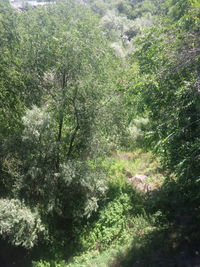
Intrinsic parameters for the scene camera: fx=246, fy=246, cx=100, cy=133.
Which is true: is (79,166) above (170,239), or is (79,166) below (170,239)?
above

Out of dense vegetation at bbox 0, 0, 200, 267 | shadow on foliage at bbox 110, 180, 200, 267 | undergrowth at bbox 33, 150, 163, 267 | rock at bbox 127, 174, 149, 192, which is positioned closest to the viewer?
Result: shadow on foliage at bbox 110, 180, 200, 267

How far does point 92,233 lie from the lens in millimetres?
7957

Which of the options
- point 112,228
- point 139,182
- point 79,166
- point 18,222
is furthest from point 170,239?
point 18,222

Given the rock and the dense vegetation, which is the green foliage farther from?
the rock

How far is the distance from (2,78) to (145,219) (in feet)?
20.4

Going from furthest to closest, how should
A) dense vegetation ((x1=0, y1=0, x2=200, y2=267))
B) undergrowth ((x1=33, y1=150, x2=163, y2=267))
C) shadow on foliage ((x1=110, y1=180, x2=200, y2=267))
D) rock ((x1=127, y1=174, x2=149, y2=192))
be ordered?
rock ((x1=127, y1=174, x2=149, y2=192)), undergrowth ((x1=33, y1=150, x2=163, y2=267)), dense vegetation ((x1=0, y1=0, x2=200, y2=267)), shadow on foliage ((x1=110, y1=180, x2=200, y2=267))

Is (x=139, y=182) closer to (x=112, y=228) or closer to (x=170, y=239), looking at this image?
(x=112, y=228)

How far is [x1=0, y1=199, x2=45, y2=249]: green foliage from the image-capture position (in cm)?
663

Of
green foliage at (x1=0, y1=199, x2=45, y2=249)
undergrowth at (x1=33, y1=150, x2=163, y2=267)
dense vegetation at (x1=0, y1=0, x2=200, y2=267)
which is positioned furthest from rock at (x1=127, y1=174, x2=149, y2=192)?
green foliage at (x1=0, y1=199, x2=45, y2=249)

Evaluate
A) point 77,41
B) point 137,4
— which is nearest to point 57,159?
point 77,41

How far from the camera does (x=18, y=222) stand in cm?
670

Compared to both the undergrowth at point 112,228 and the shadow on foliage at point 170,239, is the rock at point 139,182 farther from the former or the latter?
the shadow on foliage at point 170,239

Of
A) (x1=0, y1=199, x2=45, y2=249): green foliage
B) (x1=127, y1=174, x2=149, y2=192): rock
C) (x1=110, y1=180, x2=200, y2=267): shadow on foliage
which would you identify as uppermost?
(x1=127, y1=174, x2=149, y2=192): rock

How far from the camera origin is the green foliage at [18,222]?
6633 millimetres
